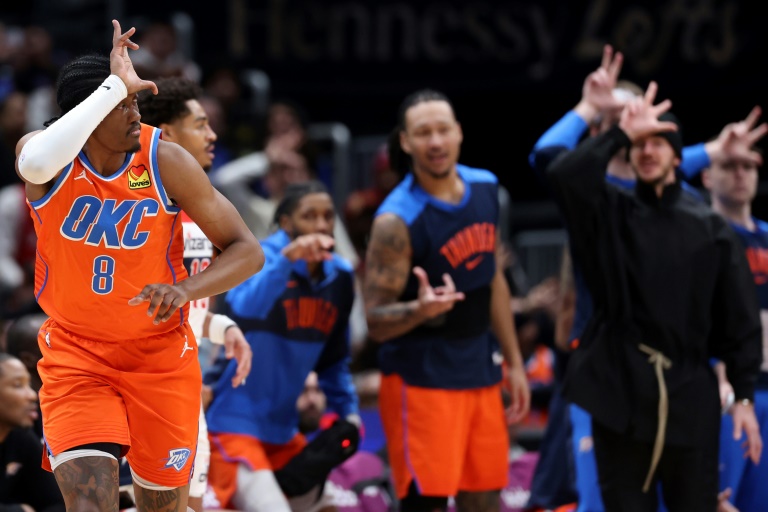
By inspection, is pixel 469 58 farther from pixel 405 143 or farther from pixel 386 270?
pixel 386 270

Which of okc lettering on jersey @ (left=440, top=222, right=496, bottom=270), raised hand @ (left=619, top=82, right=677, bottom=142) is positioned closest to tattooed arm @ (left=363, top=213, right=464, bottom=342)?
okc lettering on jersey @ (left=440, top=222, right=496, bottom=270)

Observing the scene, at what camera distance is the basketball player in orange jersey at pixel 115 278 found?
425cm

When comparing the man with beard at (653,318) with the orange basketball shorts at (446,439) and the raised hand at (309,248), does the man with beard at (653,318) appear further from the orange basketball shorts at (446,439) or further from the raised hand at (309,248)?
the raised hand at (309,248)

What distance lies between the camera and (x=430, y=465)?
604 centimetres

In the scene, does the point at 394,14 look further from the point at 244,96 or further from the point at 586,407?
the point at 586,407

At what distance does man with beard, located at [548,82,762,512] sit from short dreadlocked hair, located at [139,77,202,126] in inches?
62.8

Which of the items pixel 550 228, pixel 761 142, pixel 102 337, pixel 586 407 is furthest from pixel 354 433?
pixel 761 142

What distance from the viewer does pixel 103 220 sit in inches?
170

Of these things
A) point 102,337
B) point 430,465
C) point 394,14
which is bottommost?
point 430,465

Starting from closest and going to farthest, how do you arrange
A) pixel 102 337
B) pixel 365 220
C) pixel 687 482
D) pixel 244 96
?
pixel 102 337
pixel 687 482
pixel 365 220
pixel 244 96

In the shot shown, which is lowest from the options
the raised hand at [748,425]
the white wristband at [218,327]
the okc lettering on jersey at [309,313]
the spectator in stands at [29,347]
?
the raised hand at [748,425]

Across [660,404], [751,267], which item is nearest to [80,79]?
[660,404]

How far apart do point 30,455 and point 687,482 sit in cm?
281

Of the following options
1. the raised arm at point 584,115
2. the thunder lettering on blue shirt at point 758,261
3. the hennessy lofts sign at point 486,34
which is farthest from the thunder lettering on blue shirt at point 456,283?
the hennessy lofts sign at point 486,34
